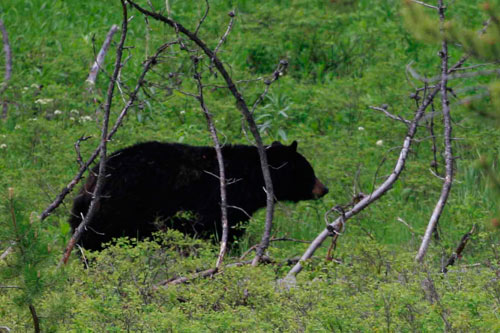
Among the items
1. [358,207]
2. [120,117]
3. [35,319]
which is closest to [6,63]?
[120,117]

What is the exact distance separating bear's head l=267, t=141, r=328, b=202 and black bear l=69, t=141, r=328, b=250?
309 mm

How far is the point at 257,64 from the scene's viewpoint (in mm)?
11477

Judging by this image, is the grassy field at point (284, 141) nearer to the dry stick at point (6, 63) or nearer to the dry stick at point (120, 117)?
the dry stick at point (6, 63)

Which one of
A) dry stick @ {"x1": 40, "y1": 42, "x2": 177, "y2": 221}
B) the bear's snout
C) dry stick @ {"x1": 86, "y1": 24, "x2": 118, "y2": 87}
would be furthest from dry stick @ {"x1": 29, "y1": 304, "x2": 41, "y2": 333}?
dry stick @ {"x1": 86, "y1": 24, "x2": 118, "y2": 87}

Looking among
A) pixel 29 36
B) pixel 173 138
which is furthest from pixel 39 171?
pixel 29 36

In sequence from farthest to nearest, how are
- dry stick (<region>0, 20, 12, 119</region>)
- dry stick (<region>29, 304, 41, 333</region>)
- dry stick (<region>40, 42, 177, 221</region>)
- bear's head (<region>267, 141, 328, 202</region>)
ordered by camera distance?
1. dry stick (<region>0, 20, 12, 119</region>)
2. bear's head (<region>267, 141, 328, 202</region>)
3. dry stick (<region>40, 42, 177, 221</region>)
4. dry stick (<region>29, 304, 41, 333</region>)

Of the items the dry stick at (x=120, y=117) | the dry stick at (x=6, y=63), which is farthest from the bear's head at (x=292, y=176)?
the dry stick at (x=6, y=63)

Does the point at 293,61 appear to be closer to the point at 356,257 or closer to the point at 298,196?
the point at 298,196

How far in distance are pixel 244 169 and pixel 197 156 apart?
482 mm

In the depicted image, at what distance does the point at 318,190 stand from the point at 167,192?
5.34ft

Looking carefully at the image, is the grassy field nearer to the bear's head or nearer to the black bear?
the bear's head

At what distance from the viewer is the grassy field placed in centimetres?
415

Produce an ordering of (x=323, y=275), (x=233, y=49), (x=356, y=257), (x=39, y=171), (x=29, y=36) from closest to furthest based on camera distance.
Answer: (x=323, y=275) → (x=356, y=257) → (x=39, y=171) → (x=233, y=49) → (x=29, y=36)

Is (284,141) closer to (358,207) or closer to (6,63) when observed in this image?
(6,63)
